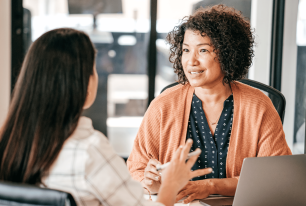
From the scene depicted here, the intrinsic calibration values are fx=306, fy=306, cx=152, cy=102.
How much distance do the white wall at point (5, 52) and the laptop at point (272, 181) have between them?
8.75 feet

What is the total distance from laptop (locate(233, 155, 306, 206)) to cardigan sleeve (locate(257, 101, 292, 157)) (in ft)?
1.09

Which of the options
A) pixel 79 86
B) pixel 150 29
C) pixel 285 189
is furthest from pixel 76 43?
pixel 150 29

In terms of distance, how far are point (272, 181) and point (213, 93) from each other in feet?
2.05

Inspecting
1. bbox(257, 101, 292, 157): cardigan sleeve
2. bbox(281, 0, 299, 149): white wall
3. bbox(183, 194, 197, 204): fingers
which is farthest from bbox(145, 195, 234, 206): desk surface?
bbox(281, 0, 299, 149): white wall

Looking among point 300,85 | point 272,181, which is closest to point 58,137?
point 272,181

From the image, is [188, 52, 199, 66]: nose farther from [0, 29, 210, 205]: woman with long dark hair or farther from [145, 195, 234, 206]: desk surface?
[0, 29, 210, 205]: woman with long dark hair

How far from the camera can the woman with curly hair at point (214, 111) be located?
50.6 inches

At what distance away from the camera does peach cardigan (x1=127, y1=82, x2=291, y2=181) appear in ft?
4.15

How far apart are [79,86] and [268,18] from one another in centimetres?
281

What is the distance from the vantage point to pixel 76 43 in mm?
737

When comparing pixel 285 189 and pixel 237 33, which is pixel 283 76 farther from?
pixel 285 189

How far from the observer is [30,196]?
1.89 ft

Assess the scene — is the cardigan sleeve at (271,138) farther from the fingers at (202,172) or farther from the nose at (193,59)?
the fingers at (202,172)

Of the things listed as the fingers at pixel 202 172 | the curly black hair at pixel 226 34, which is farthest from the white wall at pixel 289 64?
the fingers at pixel 202 172
